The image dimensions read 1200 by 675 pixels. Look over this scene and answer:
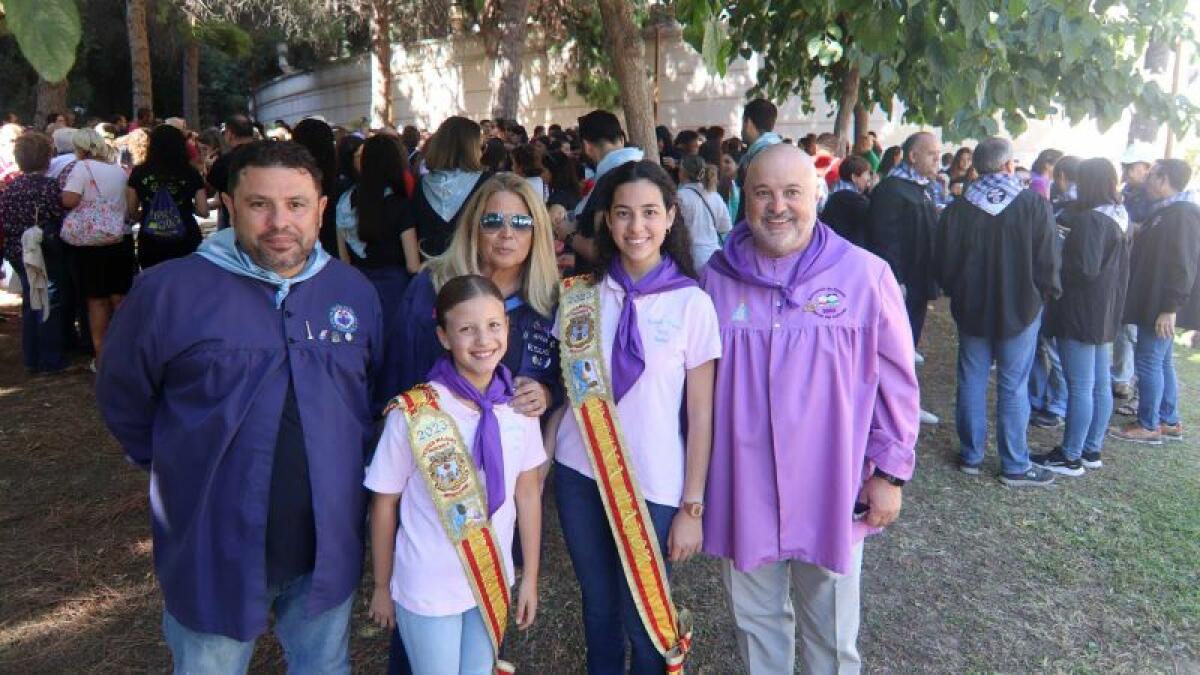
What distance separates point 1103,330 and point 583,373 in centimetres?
431

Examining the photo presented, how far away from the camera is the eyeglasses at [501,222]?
Result: 2.51 m

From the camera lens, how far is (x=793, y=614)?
268 centimetres

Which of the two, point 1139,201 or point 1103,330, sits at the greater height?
point 1139,201

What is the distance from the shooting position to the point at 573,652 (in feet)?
10.9

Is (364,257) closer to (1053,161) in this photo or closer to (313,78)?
(1053,161)

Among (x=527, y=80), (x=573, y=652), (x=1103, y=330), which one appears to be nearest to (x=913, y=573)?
(x=573, y=652)

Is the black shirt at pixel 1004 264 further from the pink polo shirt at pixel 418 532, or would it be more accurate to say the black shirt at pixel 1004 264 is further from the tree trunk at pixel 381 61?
the tree trunk at pixel 381 61

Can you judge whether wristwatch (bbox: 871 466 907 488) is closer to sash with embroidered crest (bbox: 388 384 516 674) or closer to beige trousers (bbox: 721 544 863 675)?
beige trousers (bbox: 721 544 863 675)

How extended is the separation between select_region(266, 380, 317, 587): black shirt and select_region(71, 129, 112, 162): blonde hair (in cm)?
540

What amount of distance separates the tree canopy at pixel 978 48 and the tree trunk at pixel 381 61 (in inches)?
517

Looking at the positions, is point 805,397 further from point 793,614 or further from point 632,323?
point 793,614

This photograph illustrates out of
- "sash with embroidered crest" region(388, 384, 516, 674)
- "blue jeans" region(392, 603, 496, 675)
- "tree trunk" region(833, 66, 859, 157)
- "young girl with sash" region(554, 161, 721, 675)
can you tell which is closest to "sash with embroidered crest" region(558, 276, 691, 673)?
"young girl with sash" region(554, 161, 721, 675)

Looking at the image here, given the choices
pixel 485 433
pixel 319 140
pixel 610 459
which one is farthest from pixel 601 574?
pixel 319 140

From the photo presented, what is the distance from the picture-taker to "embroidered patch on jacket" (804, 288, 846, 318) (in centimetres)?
234
